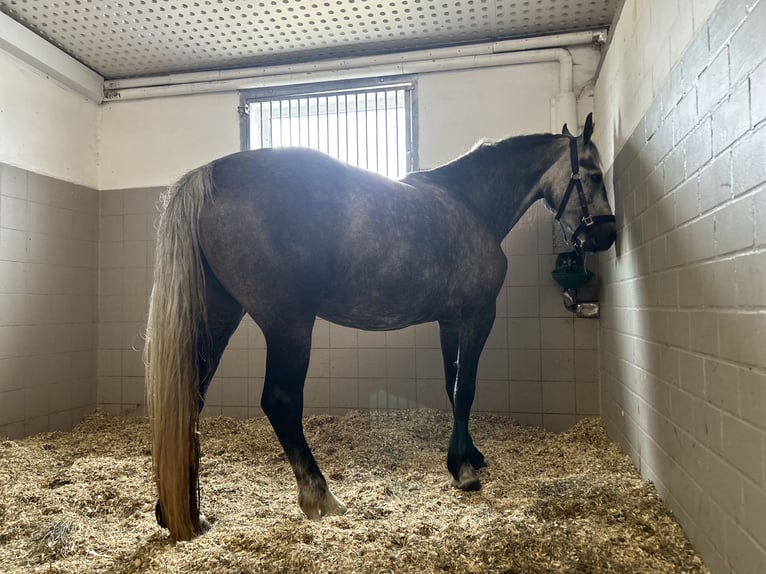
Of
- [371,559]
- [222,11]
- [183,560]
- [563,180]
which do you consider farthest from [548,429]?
[222,11]

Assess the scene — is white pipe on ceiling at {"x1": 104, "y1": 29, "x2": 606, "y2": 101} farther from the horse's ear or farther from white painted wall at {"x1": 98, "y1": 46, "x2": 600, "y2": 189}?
the horse's ear

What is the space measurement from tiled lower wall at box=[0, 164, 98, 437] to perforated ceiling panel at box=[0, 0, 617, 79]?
98 centimetres

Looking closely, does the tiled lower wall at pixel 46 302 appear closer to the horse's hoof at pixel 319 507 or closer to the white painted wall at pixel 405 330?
the white painted wall at pixel 405 330

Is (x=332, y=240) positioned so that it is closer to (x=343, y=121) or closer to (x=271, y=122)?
(x=343, y=121)

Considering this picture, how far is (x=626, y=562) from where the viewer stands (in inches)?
51.7

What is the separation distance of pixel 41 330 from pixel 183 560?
250 cm

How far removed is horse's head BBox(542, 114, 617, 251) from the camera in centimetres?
225

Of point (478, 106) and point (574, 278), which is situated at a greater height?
point (478, 106)

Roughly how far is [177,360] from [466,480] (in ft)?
4.19

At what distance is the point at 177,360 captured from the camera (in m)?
1.53

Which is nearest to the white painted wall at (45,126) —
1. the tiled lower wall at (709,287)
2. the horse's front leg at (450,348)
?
the horse's front leg at (450,348)

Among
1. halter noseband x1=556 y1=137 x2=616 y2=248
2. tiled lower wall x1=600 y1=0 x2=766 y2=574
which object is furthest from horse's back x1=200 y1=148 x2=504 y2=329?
tiled lower wall x1=600 y1=0 x2=766 y2=574

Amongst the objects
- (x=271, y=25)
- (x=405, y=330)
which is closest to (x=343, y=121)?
(x=271, y=25)

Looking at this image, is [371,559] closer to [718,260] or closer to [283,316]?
[283,316]
